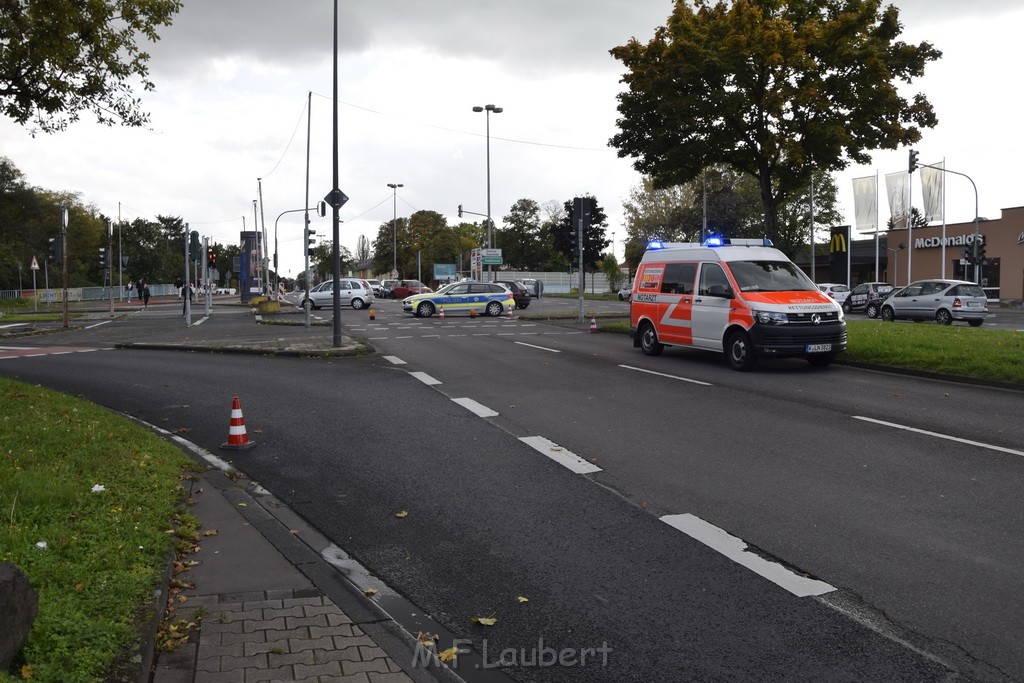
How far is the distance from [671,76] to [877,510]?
18890 millimetres

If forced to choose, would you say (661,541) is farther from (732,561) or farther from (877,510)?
(877,510)

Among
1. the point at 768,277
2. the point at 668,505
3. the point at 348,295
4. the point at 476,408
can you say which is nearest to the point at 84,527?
the point at 668,505

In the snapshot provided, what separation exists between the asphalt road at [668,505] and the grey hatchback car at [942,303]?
16.7 metres

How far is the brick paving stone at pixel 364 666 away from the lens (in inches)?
145

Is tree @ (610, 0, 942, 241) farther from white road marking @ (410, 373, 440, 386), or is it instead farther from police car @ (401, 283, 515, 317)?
police car @ (401, 283, 515, 317)

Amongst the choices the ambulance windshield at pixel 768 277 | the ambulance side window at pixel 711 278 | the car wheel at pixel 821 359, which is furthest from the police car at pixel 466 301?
the car wheel at pixel 821 359

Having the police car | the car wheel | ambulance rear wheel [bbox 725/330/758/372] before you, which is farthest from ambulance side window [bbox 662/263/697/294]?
the police car

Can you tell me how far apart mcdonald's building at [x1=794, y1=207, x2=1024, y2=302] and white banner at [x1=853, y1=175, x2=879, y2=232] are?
1.78 m

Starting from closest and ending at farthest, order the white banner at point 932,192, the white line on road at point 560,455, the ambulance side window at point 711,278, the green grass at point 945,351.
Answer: the white line on road at point 560,455 → the green grass at point 945,351 → the ambulance side window at point 711,278 → the white banner at point 932,192

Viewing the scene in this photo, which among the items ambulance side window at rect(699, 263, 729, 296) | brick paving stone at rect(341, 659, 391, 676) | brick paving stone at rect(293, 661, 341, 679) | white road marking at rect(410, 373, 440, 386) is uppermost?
ambulance side window at rect(699, 263, 729, 296)

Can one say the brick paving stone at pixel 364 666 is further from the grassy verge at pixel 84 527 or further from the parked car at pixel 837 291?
the parked car at pixel 837 291

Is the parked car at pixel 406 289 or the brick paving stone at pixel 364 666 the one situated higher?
the parked car at pixel 406 289

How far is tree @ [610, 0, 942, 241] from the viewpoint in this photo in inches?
851

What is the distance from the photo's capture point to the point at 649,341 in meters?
17.7
